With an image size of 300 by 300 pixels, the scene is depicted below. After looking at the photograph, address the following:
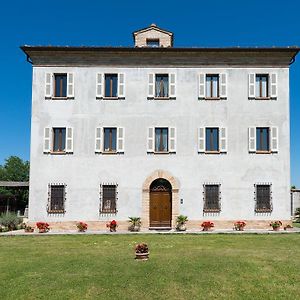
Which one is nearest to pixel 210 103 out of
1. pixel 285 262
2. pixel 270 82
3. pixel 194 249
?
pixel 270 82

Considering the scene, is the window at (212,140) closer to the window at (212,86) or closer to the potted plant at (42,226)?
the window at (212,86)

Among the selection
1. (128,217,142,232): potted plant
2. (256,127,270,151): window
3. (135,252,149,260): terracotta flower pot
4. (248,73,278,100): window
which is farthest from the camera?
(248,73,278,100): window

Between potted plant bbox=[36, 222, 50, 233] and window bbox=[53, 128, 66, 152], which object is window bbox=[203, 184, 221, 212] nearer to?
window bbox=[53, 128, 66, 152]

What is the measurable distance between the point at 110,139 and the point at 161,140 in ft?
9.56

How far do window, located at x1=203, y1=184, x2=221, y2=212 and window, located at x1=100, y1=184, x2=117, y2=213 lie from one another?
5.05 meters

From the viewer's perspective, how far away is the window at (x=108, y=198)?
2278cm

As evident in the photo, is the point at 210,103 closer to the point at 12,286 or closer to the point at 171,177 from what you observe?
the point at 171,177

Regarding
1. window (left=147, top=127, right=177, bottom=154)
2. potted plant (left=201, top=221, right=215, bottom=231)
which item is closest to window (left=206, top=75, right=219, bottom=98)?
window (left=147, top=127, right=177, bottom=154)

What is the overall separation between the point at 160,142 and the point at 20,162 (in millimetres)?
68542

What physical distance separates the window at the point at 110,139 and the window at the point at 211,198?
5674 millimetres

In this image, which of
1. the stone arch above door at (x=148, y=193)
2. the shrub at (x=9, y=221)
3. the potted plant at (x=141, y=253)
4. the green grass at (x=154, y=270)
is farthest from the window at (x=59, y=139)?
the potted plant at (x=141, y=253)

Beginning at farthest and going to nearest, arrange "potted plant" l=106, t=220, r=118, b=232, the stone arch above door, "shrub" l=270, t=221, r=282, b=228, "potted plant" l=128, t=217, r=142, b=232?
the stone arch above door
"potted plant" l=128, t=217, r=142, b=232
"shrub" l=270, t=221, r=282, b=228
"potted plant" l=106, t=220, r=118, b=232

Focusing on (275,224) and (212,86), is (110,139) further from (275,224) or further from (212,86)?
(275,224)

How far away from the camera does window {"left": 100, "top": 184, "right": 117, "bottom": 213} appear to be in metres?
22.8
